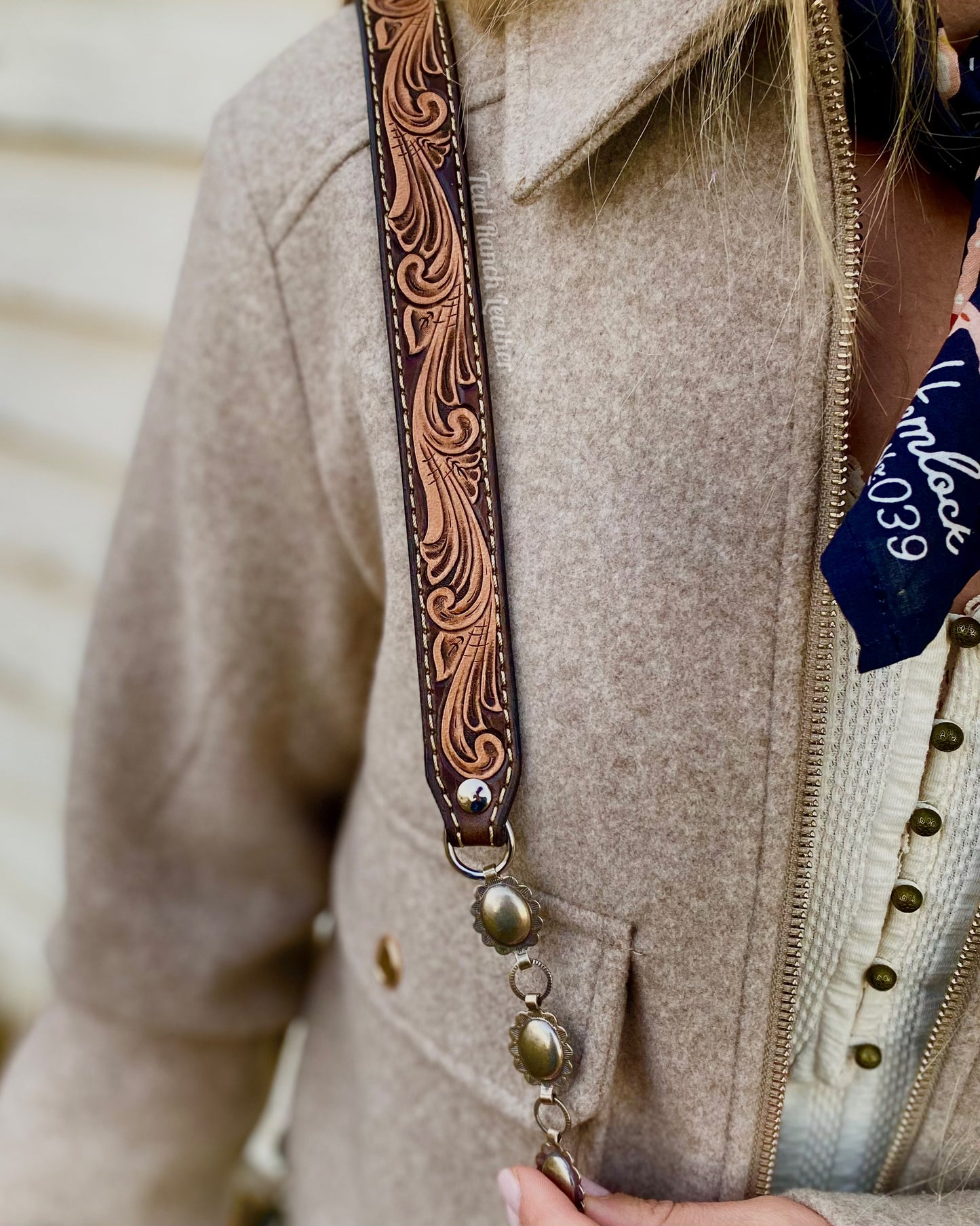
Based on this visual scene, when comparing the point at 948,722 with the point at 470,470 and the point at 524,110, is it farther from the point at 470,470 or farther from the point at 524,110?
the point at 524,110

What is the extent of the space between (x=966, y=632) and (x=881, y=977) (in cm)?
20

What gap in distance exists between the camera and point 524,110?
523 mm

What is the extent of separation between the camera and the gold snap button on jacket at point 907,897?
540 millimetres

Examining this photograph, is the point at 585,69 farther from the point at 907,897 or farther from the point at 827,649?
the point at 907,897

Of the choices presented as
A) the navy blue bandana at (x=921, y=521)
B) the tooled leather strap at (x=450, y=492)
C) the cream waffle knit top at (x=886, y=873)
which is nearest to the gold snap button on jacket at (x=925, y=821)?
the cream waffle knit top at (x=886, y=873)

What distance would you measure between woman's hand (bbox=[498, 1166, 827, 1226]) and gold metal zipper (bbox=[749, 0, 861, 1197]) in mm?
118

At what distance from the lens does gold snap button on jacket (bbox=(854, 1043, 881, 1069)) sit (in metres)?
0.58

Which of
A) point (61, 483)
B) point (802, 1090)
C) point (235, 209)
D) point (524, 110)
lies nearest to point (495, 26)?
point (524, 110)

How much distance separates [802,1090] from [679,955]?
0.16 meters

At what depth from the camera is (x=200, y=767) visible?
0.80 metres

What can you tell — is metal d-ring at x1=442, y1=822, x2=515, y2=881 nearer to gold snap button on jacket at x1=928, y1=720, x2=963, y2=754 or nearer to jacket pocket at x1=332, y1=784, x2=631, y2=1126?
jacket pocket at x1=332, y1=784, x2=631, y2=1126

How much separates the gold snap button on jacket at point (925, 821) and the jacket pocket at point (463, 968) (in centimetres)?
16

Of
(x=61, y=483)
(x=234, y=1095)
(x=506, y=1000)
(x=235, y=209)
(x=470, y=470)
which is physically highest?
(x=235, y=209)

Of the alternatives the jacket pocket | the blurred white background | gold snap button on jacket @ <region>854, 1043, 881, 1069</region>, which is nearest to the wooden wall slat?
the blurred white background
